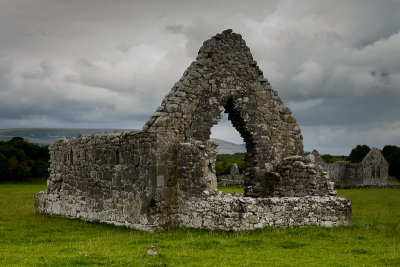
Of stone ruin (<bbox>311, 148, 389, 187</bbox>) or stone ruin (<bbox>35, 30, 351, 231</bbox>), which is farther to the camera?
stone ruin (<bbox>311, 148, 389, 187</bbox>)

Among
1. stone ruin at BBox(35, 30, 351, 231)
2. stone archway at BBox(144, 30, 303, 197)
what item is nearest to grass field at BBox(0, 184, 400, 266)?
stone ruin at BBox(35, 30, 351, 231)

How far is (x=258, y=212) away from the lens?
42.5 ft

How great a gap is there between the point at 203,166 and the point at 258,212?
213cm

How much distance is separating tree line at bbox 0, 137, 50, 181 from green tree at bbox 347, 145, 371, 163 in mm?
52814

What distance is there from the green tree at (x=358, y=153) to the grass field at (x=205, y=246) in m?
72.7

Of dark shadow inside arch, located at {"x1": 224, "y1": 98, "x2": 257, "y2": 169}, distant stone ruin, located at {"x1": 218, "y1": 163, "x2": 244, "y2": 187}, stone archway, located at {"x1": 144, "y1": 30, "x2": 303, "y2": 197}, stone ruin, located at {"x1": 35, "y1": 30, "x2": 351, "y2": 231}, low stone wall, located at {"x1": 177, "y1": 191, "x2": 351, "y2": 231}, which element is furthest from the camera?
distant stone ruin, located at {"x1": 218, "y1": 163, "x2": 244, "y2": 187}

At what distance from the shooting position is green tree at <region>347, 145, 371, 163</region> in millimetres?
84500

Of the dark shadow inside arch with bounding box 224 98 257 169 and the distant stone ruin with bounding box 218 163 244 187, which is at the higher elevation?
the dark shadow inside arch with bounding box 224 98 257 169

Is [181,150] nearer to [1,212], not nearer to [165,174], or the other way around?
[165,174]

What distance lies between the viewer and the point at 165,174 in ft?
47.5

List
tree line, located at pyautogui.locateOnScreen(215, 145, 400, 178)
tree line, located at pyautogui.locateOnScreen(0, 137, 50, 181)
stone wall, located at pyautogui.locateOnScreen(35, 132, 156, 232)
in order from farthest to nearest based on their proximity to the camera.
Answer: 1. tree line, located at pyautogui.locateOnScreen(215, 145, 400, 178)
2. tree line, located at pyautogui.locateOnScreen(0, 137, 50, 181)
3. stone wall, located at pyautogui.locateOnScreen(35, 132, 156, 232)

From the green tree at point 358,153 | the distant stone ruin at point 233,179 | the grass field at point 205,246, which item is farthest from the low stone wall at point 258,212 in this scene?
the green tree at point 358,153

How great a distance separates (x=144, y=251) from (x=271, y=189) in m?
7.89

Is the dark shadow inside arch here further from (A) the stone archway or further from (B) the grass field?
(B) the grass field
